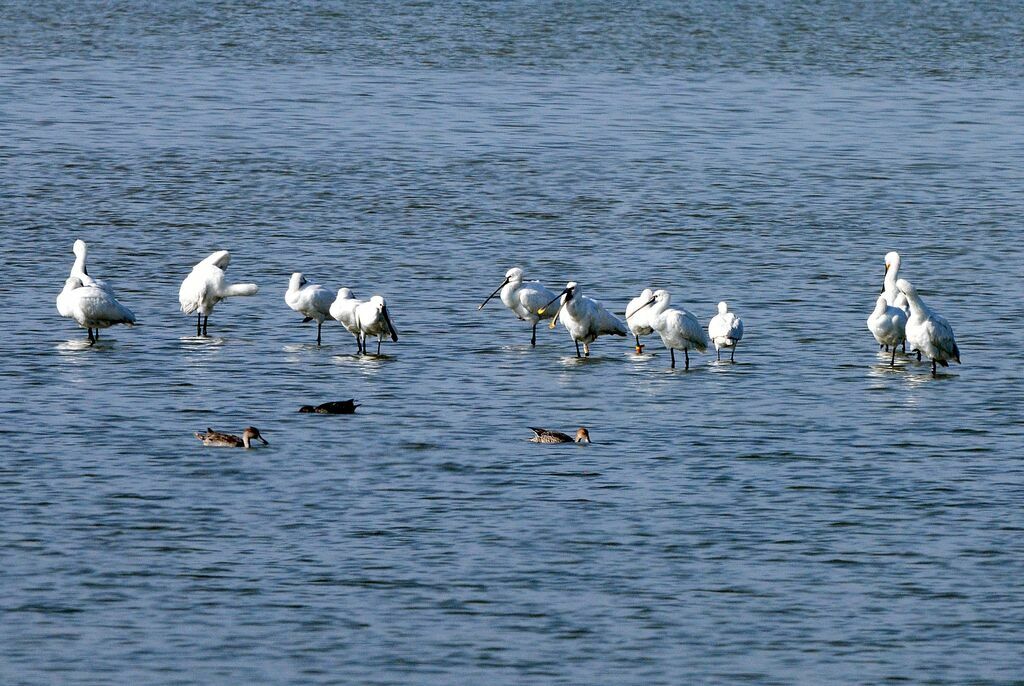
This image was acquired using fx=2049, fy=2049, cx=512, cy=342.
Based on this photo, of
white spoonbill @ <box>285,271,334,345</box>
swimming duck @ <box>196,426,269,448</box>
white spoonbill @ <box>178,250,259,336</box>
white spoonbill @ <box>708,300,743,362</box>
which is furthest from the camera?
white spoonbill @ <box>178,250,259,336</box>

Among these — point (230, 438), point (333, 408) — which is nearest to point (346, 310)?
point (333, 408)

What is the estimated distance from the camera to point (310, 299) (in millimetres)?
21531

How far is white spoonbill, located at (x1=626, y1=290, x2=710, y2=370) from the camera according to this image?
2056cm

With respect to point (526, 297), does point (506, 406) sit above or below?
below

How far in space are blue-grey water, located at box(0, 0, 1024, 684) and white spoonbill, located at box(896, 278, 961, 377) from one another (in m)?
0.36

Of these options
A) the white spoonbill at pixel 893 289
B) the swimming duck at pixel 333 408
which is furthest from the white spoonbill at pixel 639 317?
the swimming duck at pixel 333 408

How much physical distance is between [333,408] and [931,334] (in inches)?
242

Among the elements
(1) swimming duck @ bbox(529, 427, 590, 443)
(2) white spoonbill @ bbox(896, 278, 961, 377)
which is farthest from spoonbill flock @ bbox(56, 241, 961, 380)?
(1) swimming duck @ bbox(529, 427, 590, 443)

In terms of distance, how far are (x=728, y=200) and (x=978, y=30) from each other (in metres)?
28.0

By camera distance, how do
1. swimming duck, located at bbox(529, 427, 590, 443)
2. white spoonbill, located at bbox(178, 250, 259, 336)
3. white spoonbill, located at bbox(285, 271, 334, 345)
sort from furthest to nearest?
white spoonbill, located at bbox(178, 250, 259, 336) < white spoonbill, located at bbox(285, 271, 334, 345) < swimming duck, located at bbox(529, 427, 590, 443)

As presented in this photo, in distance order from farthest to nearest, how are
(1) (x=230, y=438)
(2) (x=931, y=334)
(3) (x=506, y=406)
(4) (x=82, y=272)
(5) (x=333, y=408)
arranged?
(4) (x=82, y=272) < (2) (x=931, y=334) < (3) (x=506, y=406) < (5) (x=333, y=408) < (1) (x=230, y=438)

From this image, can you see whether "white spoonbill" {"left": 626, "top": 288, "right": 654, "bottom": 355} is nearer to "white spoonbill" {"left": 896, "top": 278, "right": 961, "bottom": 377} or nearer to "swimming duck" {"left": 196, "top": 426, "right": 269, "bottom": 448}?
"white spoonbill" {"left": 896, "top": 278, "right": 961, "bottom": 377}

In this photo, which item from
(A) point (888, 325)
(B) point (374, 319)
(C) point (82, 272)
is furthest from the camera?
(C) point (82, 272)

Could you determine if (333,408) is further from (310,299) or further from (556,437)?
(310,299)
